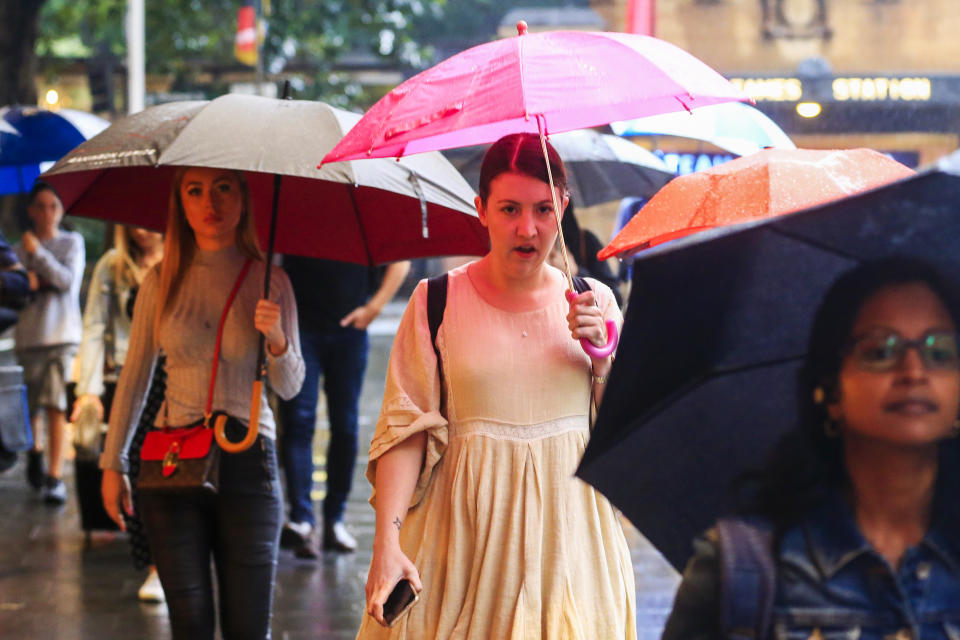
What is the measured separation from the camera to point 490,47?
12.8 feet

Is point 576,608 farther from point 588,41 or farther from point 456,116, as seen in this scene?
point 588,41

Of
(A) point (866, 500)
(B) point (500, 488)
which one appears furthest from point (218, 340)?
(A) point (866, 500)

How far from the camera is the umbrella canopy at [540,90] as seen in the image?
356cm

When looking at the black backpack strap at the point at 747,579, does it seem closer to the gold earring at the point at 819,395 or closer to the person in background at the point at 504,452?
the gold earring at the point at 819,395

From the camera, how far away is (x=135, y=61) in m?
14.4

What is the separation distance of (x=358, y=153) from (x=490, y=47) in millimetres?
496

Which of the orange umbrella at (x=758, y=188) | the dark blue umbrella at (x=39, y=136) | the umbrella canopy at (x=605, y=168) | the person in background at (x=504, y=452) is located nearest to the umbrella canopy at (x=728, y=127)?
the umbrella canopy at (x=605, y=168)

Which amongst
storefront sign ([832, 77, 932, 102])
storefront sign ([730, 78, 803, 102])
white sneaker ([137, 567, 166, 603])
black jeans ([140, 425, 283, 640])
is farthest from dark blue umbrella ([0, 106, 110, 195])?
storefront sign ([832, 77, 932, 102])

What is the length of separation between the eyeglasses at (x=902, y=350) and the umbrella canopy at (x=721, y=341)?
0.28 ft

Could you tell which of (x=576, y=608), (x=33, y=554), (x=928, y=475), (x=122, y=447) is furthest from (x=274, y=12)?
(x=928, y=475)

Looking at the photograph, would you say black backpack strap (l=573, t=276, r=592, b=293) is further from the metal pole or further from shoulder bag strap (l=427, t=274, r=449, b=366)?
the metal pole

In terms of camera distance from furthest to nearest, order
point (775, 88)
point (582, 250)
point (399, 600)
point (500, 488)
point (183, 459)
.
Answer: point (775, 88)
point (582, 250)
point (183, 459)
point (500, 488)
point (399, 600)

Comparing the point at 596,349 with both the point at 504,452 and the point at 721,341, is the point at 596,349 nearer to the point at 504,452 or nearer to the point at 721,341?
the point at 504,452

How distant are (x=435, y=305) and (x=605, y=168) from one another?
4.20 m
